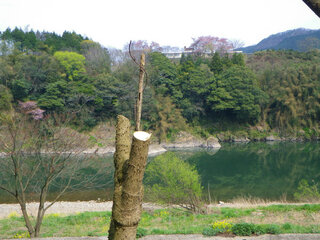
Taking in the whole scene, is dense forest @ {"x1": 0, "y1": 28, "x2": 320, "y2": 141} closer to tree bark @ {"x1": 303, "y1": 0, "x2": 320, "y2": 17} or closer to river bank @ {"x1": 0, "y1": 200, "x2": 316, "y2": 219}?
river bank @ {"x1": 0, "y1": 200, "x2": 316, "y2": 219}

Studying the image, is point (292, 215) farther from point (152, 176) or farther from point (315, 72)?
point (315, 72)

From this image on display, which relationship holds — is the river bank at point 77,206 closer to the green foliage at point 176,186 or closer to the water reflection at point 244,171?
the water reflection at point 244,171

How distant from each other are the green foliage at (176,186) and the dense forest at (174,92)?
20292 millimetres

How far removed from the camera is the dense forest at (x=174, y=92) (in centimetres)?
3134

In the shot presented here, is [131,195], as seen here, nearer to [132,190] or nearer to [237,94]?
[132,190]

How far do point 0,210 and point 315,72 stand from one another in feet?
117

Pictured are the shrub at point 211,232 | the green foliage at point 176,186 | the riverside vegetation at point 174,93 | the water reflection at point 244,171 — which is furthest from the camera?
the riverside vegetation at point 174,93

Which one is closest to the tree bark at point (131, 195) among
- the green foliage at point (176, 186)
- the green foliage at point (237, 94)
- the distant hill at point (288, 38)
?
the green foliage at point (176, 186)

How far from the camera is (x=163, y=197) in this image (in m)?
9.84

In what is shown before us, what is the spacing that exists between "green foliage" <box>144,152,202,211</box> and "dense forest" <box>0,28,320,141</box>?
20.3 metres

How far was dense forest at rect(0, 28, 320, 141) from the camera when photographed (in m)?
31.3

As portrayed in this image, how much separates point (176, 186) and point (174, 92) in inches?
1023

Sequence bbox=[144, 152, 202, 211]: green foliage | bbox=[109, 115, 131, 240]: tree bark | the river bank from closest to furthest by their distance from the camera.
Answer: bbox=[109, 115, 131, 240]: tree bark
bbox=[144, 152, 202, 211]: green foliage
the river bank

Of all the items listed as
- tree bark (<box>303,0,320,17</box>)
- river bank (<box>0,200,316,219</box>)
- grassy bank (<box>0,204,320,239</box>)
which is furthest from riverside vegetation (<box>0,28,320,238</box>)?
tree bark (<box>303,0,320,17</box>)
